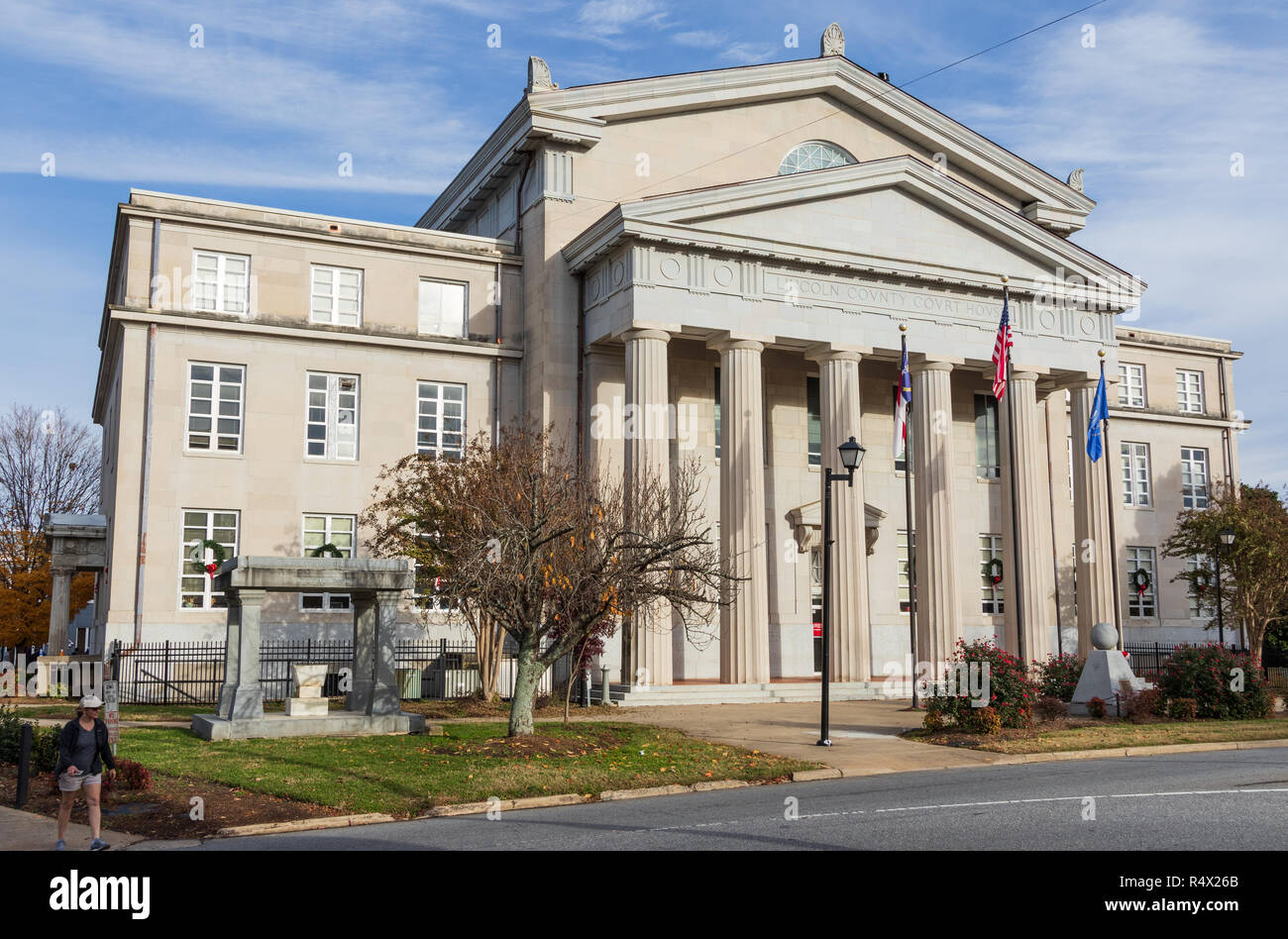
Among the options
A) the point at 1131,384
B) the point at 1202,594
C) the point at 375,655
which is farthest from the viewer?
the point at 1131,384

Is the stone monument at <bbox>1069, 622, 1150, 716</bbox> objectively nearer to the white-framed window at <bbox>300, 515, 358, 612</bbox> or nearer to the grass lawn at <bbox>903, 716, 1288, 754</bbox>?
the grass lawn at <bbox>903, 716, 1288, 754</bbox>

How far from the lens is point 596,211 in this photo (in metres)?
35.4

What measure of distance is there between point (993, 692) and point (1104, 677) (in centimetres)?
395

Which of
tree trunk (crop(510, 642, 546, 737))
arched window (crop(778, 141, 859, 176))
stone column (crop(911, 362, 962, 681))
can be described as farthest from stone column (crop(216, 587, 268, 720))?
arched window (crop(778, 141, 859, 176))

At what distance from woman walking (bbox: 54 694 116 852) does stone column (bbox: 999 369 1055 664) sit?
1097 inches

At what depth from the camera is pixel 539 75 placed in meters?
34.3

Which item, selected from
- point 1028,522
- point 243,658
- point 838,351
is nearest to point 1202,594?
point 1028,522

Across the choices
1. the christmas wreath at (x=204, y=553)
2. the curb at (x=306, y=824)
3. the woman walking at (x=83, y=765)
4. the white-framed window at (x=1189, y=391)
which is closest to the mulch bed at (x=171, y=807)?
the curb at (x=306, y=824)

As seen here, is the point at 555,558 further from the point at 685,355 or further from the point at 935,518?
the point at 935,518

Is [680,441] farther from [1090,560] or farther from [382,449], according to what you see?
[1090,560]

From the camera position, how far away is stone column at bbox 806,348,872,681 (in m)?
33.0

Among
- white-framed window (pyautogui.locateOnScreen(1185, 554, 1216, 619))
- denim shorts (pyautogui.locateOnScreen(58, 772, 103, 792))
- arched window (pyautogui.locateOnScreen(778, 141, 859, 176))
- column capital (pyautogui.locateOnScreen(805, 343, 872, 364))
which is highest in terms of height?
arched window (pyautogui.locateOnScreen(778, 141, 859, 176))

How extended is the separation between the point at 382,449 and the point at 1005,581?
21140mm
